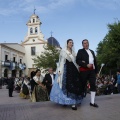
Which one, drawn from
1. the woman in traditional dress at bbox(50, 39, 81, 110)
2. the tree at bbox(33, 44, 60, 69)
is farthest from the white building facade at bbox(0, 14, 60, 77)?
the woman in traditional dress at bbox(50, 39, 81, 110)

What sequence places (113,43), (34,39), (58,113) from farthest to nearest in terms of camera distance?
1. (34,39)
2. (113,43)
3. (58,113)

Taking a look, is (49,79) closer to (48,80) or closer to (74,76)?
(48,80)

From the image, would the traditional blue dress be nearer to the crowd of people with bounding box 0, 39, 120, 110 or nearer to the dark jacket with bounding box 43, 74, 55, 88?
the crowd of people with bounding box 0, 39, 120, 110

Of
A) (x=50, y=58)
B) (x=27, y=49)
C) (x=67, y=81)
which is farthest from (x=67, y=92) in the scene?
(x=27, y=49)

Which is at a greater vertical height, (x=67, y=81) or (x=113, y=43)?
(x=113, y=43)

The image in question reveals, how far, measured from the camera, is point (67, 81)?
6.76m

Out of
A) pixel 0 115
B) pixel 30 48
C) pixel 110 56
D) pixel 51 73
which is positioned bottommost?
pixel 0 115

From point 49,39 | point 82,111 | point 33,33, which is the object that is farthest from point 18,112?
point 49,39

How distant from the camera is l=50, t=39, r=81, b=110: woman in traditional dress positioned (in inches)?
262

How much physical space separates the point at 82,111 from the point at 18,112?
150 cm

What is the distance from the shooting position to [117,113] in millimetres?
5840

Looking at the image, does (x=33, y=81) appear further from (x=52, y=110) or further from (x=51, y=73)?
(x=52, y=110)

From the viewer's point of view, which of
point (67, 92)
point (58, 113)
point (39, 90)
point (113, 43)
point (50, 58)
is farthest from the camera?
point (50, 58)

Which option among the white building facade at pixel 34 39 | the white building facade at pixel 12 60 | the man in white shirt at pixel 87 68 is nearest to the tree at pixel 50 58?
the white building facade at pixel 12 60
